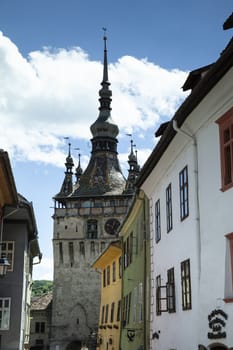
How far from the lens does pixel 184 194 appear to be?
1291 cm

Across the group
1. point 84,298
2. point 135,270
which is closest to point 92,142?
point 84,298

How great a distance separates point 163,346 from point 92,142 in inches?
2606

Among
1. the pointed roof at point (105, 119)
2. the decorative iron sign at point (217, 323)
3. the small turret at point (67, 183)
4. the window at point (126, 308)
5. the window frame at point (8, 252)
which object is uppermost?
the pointed roof at point (105, 119)

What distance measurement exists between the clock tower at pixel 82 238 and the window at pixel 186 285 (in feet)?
169

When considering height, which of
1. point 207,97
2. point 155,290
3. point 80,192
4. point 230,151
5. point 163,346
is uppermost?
point 80,192

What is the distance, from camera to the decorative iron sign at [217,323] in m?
9.63

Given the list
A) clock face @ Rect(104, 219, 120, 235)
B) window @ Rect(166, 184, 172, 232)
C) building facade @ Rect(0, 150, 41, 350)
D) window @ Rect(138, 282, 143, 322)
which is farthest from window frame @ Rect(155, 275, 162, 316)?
clock face @ Rect(104, 219, 120, 235)

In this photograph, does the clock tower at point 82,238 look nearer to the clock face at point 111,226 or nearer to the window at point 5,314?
the clock face at point 111,226

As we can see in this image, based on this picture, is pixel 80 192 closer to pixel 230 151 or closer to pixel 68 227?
pixel 68 227

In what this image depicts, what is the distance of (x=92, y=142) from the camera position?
8019cm

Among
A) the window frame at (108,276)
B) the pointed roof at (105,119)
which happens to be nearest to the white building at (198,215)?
the window frame at (108,276)

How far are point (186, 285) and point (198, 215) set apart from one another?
72.3 inches

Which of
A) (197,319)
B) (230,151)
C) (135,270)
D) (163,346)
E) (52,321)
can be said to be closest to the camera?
(230,151)

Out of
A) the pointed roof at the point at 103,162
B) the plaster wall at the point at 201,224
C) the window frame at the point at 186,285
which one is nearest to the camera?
the plaster wall at the point at 201,224
